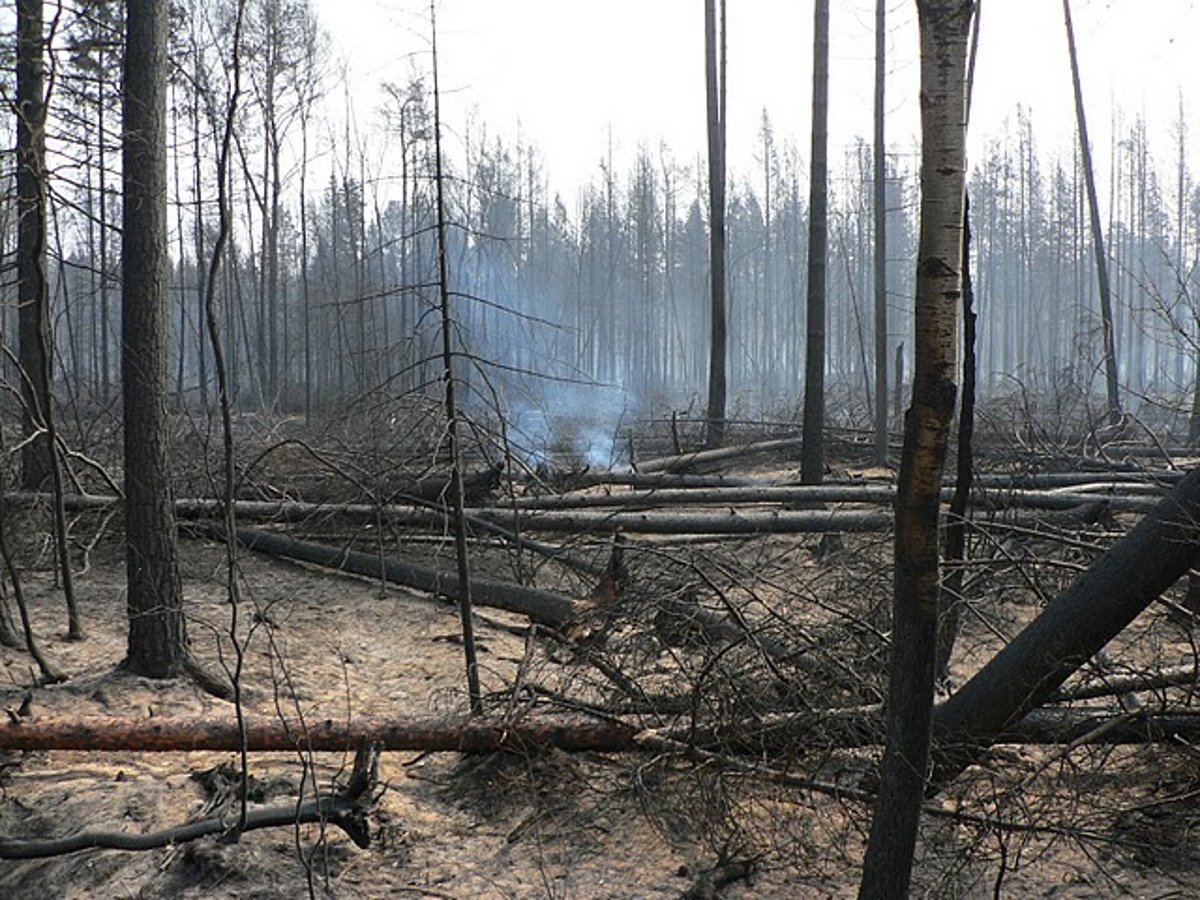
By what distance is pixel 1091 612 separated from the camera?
3.81m

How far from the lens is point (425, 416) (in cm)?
638

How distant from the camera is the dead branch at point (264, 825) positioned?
4.26m

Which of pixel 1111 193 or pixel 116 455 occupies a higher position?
pixel 1111 193

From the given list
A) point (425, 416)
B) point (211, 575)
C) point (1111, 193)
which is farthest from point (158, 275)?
point (1111, 193)

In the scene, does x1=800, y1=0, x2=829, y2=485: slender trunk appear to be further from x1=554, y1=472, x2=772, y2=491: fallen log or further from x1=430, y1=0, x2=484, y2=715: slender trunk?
x1=430, y1=0, x2=484, y2=715: slender trunk

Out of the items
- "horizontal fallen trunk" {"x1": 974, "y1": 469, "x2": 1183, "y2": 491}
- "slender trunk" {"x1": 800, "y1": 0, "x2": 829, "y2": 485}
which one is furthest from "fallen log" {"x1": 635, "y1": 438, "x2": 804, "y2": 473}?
"horizontal fallen trunk" {"x1": 974, "y1": 469, "x2": 1183, "y2": 491}

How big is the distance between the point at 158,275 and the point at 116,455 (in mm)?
6042

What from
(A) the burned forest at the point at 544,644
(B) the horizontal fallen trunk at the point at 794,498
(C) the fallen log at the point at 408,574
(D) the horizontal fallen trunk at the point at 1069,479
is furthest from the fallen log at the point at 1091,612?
(D) the horizontal fallen trunk at the point at 1069,479

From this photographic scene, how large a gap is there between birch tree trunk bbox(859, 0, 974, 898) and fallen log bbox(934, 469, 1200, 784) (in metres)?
0.95

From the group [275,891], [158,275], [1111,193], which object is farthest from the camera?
[1111,193]

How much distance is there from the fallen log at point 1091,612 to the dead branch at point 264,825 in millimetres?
2625

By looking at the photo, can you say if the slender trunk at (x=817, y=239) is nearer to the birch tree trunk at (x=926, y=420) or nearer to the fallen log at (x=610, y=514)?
the fallen log at (x=610, y=514)

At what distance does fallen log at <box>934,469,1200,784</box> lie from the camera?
3766 millimetres

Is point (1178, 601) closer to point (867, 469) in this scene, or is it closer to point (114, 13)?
point (867, 469)
